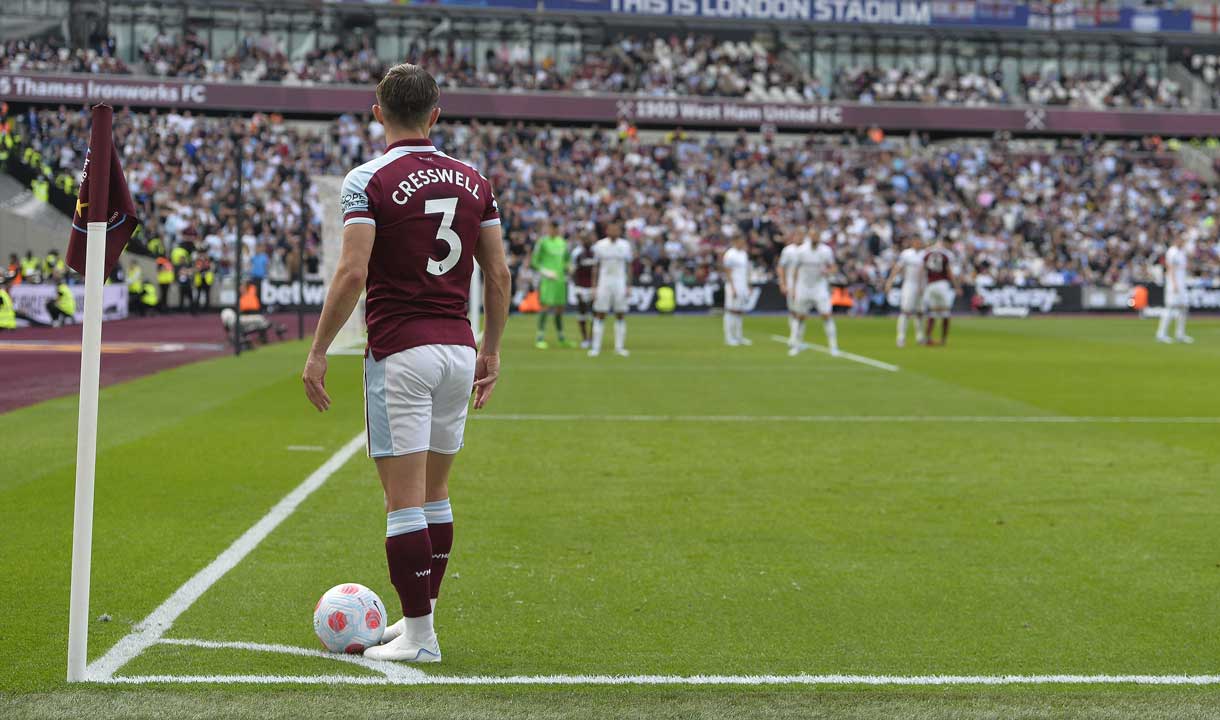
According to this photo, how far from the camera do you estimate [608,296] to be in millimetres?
24516

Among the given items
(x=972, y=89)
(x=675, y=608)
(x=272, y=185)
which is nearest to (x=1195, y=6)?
(x=972, y=89)

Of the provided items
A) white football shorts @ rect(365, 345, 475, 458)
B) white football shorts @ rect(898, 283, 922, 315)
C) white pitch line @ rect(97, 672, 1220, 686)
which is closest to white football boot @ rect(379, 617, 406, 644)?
white pitch line @ rect(97, 672, 1220, 686)

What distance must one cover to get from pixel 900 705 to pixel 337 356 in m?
19.5

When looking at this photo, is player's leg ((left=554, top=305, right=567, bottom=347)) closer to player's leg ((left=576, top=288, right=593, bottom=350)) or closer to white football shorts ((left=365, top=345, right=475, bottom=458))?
player's leg ((left=576, top=288, right=593, bottom=350))

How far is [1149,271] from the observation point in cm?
4788

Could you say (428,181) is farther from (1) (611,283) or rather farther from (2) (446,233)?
(1) (611,283)

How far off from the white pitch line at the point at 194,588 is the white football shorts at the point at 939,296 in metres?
18.8

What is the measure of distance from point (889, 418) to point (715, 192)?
3660 centimetres

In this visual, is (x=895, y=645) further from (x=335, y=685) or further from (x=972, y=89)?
(x=972, y=89)

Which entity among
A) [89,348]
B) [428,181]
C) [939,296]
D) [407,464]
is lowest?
[407,464]

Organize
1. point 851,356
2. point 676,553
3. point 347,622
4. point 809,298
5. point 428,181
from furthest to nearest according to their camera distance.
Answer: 1. point 809,298
2. point 851,356
3. point 676,553
4. point 347,622
5. point 428,181

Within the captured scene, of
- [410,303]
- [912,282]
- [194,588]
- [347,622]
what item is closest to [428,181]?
[410,303]

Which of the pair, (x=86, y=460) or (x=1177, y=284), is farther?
(x=1177, y=284)

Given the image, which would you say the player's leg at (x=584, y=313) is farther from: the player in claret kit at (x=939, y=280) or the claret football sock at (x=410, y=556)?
the claret football sock at (x=410, y=556)
